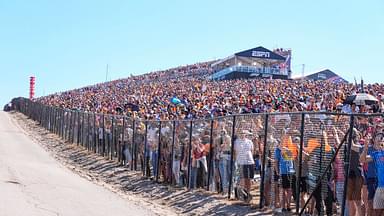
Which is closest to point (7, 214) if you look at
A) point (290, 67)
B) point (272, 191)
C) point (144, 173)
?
point (272, 191)

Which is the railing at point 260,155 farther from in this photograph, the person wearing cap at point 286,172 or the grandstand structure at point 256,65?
the grandstand structure at point 256,65

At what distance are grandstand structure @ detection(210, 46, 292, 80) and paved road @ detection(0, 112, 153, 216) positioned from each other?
3394 centimetres

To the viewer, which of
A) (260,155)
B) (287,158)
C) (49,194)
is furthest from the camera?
(49,194)

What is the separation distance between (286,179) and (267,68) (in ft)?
147

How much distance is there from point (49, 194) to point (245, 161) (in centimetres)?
491

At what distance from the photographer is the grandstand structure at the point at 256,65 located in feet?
180

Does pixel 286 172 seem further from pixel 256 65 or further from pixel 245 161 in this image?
pixel 256 65

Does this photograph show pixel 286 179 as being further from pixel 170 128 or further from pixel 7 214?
pixel 170 128

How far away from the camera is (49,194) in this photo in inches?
567

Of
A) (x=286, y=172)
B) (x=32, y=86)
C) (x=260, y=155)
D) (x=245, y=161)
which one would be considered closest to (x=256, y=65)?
(x=32, y=86)

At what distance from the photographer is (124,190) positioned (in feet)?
59.7

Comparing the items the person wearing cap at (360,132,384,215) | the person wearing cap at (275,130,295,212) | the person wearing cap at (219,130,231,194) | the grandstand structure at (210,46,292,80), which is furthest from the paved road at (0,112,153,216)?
Answer: the grandstand structure at (210,46,292,80)

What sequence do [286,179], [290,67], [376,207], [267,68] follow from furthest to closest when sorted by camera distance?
[290,67] < [267,68] < [286,179] < [376,207]

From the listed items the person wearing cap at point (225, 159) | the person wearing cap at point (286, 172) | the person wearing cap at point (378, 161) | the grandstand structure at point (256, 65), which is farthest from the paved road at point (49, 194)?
the grandstand structure at point (256, 65)
